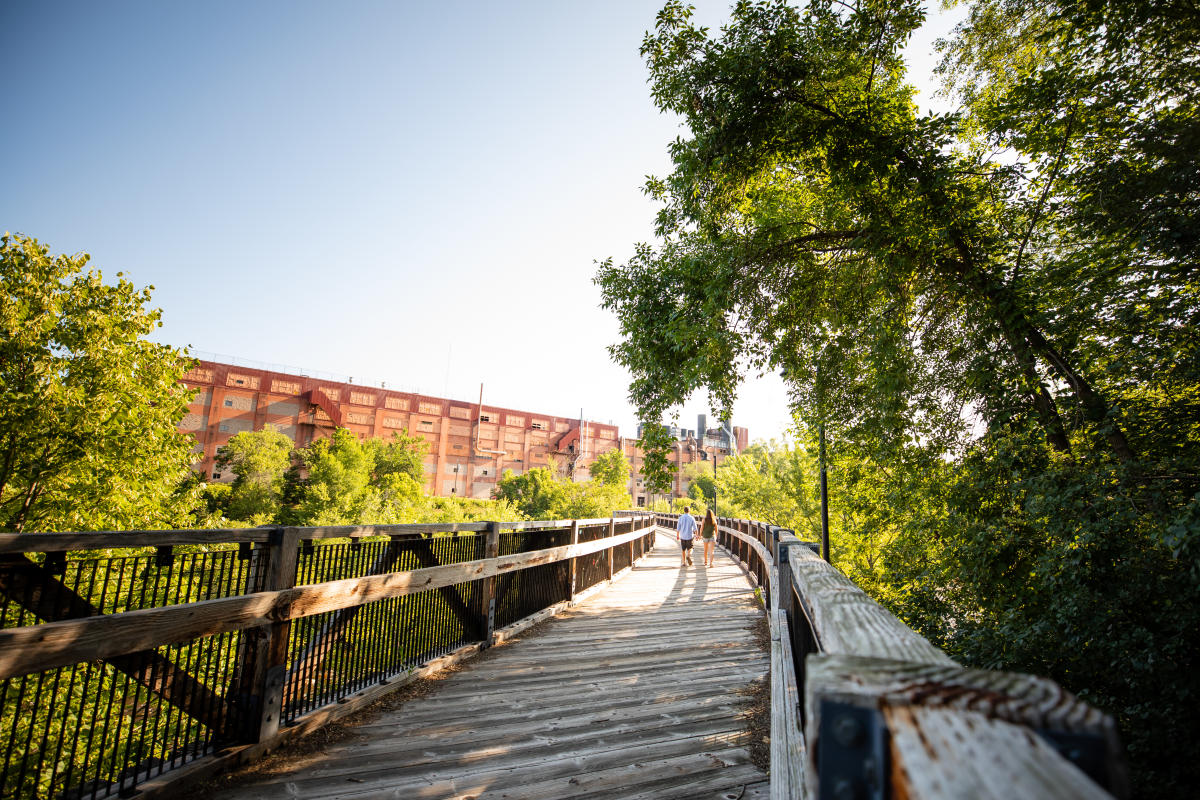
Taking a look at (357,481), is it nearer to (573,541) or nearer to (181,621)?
(573,541)

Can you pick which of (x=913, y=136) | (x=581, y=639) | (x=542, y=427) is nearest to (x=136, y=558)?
(x=581, y=639)

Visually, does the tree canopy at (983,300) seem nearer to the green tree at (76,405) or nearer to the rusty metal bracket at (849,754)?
the rusty metal bracket at (849,754)

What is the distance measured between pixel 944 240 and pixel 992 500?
10.2 feet

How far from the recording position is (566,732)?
3.99 m

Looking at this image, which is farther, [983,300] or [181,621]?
[983,300]

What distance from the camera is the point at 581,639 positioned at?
22.7 feet

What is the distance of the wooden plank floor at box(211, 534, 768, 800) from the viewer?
3180mm

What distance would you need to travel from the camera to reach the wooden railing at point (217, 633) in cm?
265

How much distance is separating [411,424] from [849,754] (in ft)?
229

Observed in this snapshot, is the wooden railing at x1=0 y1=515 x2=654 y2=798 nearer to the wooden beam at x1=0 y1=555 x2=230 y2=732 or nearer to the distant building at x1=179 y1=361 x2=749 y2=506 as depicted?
the wooden beam at x1=0 y1=555 x2=230 y2=732

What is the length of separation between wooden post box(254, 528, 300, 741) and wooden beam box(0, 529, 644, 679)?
9 cm

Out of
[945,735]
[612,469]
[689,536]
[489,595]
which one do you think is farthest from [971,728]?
[612,469]

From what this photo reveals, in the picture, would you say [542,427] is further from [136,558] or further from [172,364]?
[136,558]

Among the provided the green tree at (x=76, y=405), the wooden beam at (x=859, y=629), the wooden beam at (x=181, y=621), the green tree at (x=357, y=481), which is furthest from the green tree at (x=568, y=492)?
the wooden beam at (x=859, y=629)
